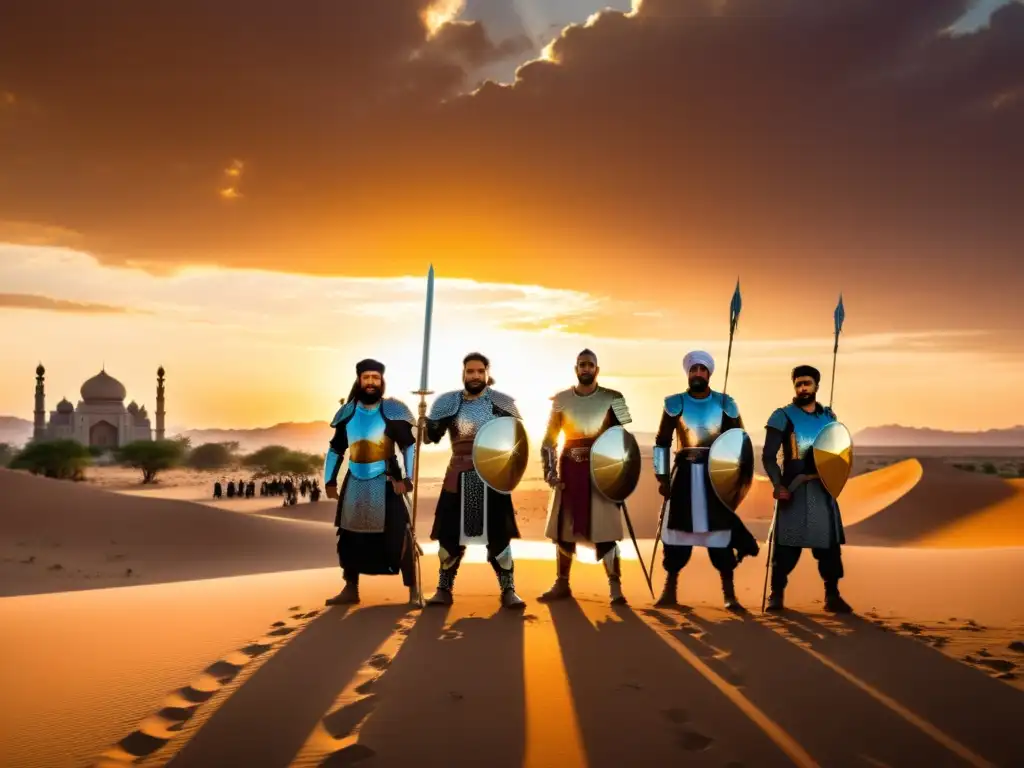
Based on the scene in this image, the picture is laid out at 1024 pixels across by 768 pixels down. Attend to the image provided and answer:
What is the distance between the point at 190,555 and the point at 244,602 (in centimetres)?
1146

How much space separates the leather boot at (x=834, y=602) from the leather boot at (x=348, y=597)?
4.20 meters

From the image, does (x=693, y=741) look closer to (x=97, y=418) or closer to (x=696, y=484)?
(x=696, y=484)

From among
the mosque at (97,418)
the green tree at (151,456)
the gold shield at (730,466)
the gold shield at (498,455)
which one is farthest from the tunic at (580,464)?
the mosque at (97,418)

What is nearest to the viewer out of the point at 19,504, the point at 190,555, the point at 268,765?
the point at 268,765

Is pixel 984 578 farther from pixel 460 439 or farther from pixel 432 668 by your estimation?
pixel 432 668

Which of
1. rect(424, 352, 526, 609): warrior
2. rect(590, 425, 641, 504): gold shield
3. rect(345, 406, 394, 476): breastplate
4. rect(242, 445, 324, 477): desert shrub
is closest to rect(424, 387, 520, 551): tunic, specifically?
rect(424, 352, 526, 609): warrior

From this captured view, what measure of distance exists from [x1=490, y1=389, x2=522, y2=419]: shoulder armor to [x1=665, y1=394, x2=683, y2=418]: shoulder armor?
4.57ft

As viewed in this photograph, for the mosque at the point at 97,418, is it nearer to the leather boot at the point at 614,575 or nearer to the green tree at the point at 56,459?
the green tree at the point at 56,459

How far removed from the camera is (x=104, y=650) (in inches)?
225

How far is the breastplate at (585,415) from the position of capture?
7.15 meters

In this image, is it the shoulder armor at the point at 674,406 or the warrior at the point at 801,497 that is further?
the shoulder armor at the point at 674,406

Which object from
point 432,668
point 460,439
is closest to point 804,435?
point 460,439

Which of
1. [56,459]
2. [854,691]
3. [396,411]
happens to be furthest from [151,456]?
[854,691]

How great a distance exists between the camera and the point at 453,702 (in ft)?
14.8
